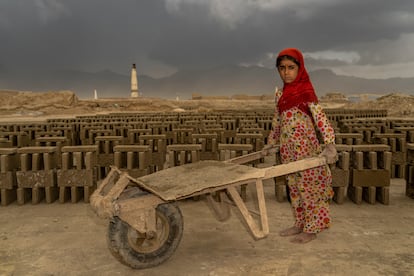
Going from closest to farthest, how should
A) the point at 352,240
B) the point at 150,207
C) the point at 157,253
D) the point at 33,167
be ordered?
the point at 150,207 → the point at 157,253 → the point at 352,240 → the point at 33,167

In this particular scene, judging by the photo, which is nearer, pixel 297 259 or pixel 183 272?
pixel 183 272

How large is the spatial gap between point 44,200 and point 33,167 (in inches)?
23.8

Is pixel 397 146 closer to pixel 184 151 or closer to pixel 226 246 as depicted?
pixel 184 151

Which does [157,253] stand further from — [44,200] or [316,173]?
[44,200]

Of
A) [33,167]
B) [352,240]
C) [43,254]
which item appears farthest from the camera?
[33,167]

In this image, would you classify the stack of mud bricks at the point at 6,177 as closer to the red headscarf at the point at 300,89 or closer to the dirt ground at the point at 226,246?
the dirt ground at the point at 226,246

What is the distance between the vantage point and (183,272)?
3.44 metres

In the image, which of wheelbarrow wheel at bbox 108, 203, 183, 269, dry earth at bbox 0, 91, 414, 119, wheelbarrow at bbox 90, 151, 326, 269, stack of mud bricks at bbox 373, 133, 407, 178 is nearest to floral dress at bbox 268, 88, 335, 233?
wheelbarrow at bbox 90, 151, 326, 269

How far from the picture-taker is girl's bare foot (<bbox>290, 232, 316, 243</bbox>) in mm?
4098

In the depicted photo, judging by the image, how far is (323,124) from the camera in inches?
154

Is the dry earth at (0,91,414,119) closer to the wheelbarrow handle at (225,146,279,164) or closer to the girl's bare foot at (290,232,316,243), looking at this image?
the wheelbarrow handle at (225,146,279,164)

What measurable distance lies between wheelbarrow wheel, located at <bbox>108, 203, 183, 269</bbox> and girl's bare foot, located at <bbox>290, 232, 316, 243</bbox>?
1.42m

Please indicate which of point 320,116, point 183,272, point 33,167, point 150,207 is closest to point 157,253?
point 183,272

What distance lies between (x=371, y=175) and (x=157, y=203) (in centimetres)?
387
